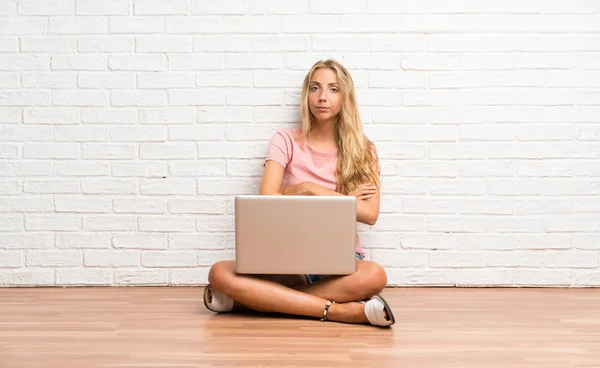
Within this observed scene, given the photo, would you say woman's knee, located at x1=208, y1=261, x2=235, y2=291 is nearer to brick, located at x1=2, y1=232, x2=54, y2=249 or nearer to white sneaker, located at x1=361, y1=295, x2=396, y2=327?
white sneaker, located at x1=361, y1=295, x2=396, y2=327

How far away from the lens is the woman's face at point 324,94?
129 inches

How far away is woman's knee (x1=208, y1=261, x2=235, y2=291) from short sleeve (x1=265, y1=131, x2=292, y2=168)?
0.58 m

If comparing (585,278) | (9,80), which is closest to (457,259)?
(585,278)

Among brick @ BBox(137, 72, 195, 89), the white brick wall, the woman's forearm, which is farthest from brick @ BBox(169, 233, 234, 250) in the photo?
brick @ BBox(137, 72, 195, 89)

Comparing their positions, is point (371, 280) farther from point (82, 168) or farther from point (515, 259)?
point (82, 168)

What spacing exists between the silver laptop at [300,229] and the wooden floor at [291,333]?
0.24 m

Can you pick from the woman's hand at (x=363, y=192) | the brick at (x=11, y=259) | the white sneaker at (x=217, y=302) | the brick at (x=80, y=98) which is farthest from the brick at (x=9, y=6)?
the woman's hand at (x=363, y=192)

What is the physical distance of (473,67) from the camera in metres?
3.51

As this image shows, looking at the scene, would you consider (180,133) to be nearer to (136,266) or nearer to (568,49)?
(136,266)

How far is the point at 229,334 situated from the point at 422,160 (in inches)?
55.7

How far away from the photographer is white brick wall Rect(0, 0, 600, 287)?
350 cm

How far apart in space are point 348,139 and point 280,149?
0.31m

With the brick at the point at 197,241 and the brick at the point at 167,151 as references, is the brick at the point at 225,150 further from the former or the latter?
the brick at the point at 197,241

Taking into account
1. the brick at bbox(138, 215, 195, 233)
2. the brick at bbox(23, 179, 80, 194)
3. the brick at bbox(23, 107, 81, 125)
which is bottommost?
the brick at bbox(138, 215, 195, 233)
